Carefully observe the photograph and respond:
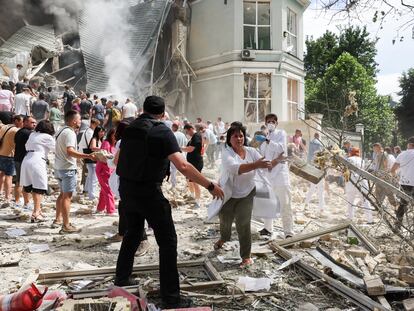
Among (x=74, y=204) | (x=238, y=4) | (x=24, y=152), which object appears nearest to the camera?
(x=24, y=152)

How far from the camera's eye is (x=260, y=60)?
1800 centimetres

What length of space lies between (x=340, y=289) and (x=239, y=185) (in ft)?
5.07

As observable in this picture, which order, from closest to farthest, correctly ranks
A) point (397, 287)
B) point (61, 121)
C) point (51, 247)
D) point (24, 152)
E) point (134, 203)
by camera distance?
1. point (134, 203)
2. point (397, 287)
3. point (51, 247)
4. point (24, 152)
5. point (61, 121)

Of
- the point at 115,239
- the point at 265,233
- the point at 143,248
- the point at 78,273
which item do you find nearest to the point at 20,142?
the point at 115,239

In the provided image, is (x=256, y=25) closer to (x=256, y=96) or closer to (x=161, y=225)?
(x=256, y=96)

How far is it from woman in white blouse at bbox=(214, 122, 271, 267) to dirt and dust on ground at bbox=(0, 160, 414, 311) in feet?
1.27

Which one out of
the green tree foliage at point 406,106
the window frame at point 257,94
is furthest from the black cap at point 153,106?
the green tree foliage at point 406,106

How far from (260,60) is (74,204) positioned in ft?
41.0

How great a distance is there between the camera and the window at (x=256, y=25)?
18125mm

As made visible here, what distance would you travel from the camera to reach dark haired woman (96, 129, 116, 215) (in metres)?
6.70

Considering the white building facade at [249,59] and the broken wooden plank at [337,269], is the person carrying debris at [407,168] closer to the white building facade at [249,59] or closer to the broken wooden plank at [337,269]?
the broken wooden plank at [337,269]

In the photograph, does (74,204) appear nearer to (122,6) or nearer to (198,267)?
(198,267)

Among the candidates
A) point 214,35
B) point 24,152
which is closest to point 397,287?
point 24,152

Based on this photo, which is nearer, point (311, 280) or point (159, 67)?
point (311, 280)
